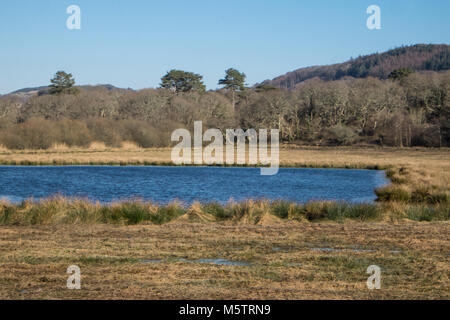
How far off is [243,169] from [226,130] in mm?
32944

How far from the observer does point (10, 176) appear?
38.2 metres

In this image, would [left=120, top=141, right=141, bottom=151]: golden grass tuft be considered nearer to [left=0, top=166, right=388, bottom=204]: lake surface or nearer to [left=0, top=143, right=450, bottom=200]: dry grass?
[left=0, top=143, right=450, bottom=200]: dry grass

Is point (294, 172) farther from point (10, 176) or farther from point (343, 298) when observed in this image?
point (343, 298)

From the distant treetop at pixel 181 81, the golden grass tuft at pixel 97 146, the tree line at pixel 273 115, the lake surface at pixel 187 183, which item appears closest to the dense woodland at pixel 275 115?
the tree line at pixel 273 115

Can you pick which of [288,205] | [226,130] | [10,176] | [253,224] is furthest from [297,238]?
[226,130]

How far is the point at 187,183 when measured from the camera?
34375 mm

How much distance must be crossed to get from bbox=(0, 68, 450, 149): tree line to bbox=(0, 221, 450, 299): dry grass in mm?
55728

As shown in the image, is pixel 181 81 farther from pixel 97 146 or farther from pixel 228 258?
pixel 228 258

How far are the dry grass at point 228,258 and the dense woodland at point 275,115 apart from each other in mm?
55866

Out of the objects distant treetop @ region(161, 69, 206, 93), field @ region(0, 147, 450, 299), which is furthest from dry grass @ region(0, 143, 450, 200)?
distant treetop @ region(161, 69, 206, 93)

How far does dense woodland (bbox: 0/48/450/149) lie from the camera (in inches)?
2783

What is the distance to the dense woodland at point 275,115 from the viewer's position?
7069 cm

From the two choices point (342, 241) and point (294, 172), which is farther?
point (294, 172)

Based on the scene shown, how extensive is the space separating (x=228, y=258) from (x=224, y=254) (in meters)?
0.34
